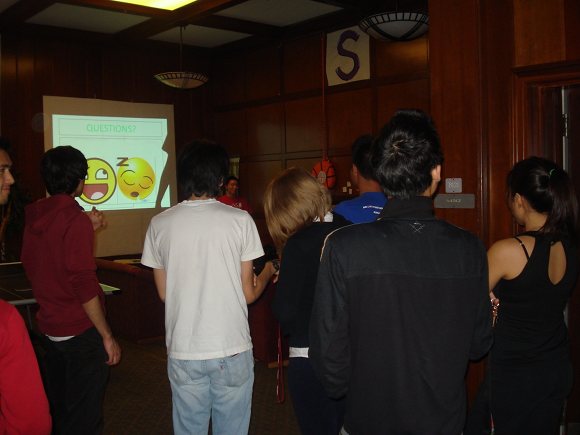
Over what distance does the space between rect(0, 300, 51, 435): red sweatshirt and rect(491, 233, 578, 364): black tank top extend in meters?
1.57

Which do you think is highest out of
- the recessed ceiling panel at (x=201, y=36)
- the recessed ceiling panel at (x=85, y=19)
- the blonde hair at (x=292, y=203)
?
the recessed ceiling panel at (x=201, y=36)

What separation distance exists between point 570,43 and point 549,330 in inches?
65.4

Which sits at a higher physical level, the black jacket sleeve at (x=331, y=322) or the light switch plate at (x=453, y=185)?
the light switch plate at (x=453, y=185)

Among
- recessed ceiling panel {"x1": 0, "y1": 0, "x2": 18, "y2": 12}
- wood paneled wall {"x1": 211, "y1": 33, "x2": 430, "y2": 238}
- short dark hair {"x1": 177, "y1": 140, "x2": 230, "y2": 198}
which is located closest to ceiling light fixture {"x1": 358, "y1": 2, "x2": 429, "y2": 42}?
wood paneled wall {"x1": 211, "y1": 33, "x2": 430, "y2": 238}

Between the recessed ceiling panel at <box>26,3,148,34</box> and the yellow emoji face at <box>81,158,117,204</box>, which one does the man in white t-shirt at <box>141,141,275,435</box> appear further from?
the yellow emoji face at <box>81,158,117,204</box>

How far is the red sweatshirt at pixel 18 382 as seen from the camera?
117 centimetres

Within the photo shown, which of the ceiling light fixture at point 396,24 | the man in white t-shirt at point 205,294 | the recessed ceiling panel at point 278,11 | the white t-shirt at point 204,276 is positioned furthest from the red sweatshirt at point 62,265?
the recessed ceiling panel at point 278,11

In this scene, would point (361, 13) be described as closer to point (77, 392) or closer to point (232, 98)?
point (232, 98)

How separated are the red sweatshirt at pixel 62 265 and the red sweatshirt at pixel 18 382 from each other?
1.25 metres

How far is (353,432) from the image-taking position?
5.20 feet

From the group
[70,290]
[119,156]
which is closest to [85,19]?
[119,156]

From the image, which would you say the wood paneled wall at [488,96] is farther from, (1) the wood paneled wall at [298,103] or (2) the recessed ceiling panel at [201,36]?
(2) the recessed ceiling panel at [201,36]

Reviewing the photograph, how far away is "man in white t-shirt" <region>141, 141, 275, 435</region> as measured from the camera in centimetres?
216

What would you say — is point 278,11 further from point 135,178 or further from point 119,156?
point 135,178
